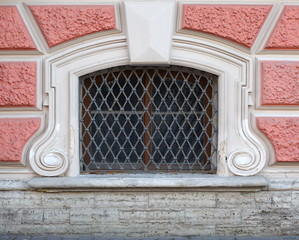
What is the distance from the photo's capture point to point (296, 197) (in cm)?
425

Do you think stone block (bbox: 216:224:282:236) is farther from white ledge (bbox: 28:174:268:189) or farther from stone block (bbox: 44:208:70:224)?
stone block (bbox: 44:208:70:224)

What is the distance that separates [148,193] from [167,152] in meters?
0.45

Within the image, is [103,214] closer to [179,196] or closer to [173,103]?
[179,196]

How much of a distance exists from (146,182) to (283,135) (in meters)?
1.30

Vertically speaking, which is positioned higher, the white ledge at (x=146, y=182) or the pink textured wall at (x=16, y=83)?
the pink textured wall at (x=16, y=83)

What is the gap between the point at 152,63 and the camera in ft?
13.9

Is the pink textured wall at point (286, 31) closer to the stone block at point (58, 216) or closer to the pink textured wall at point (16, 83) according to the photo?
the pink textured wall at point (16, 83)

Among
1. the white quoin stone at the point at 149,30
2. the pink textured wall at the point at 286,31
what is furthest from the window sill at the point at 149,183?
the pink textured wall at the point at 286,31

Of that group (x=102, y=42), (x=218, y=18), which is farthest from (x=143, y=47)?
(x=218, y=18)

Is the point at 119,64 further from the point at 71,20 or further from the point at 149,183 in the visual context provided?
the point at 149,183

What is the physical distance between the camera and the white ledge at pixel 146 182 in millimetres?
4133

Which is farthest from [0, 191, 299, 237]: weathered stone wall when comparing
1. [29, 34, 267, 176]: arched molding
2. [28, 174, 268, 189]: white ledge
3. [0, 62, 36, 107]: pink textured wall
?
[0, 62, 36, 107]: pink textured wall

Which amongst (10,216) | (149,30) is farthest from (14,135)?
(149,30)

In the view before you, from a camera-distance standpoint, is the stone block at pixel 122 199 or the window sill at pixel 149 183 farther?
the stone block at pixel 122 199
